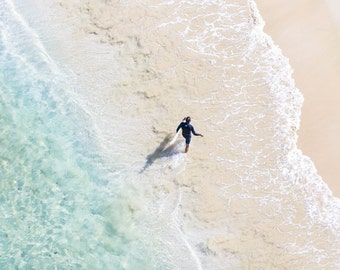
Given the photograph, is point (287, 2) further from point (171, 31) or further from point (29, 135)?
point (29, 135)

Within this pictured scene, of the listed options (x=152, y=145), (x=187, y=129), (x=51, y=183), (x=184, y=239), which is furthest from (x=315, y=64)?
(x=51, y=183)

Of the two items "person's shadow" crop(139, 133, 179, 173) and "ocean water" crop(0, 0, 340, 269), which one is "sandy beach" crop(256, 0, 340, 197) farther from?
"person's shadow" crop(139, 133, 179, 173)

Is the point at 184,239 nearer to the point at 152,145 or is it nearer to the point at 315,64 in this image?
the point at 152,145

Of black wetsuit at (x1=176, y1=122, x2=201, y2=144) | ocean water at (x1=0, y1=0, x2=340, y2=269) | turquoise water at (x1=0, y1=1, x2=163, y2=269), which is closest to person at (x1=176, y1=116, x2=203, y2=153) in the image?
black wetsuit at (x1=176, y1=122, x2=201, y2=144)

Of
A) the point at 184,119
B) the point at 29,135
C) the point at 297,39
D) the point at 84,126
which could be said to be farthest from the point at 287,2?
the point at 29,135

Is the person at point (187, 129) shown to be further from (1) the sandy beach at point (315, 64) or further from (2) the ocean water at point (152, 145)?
(1) the sandy beach at point (315, 64)

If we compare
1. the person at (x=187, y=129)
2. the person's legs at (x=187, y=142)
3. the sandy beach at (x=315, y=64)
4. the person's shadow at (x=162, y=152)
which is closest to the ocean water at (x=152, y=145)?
the person's shadow at (x=162, y=152)
